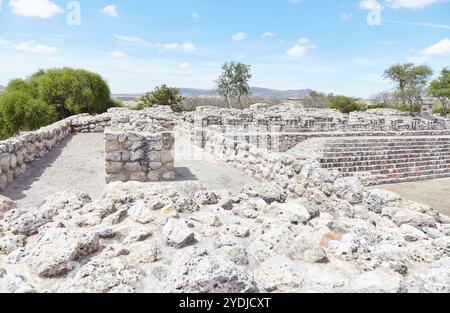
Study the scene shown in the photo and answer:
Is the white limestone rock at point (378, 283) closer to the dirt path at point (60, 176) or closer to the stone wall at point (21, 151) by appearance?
the dirt path at point (60, 176)

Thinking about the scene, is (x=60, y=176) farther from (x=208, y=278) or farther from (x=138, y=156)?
(x=208, y=278)

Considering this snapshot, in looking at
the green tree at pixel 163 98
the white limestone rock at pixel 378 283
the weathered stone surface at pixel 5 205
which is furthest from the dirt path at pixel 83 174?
the green tree at pixel 163 98

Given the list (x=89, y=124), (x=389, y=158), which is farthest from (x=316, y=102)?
(x=89, y=124)

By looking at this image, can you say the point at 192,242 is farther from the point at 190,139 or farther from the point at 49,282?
the point at 190,139

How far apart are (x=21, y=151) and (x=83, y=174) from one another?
1.35m

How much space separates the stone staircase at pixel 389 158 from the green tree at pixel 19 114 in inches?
660

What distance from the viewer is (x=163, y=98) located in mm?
29609

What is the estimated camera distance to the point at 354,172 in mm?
11906

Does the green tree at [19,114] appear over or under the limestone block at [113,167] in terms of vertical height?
over

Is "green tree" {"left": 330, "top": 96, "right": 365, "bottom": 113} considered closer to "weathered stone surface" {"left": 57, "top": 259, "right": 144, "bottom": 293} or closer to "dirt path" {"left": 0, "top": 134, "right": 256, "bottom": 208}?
"dirt path" {"left": 0, "top": 134, "right": 256, "bottom": 208}

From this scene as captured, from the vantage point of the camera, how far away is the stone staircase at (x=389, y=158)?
12.0 meters

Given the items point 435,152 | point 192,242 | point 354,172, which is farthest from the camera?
point 435,152
